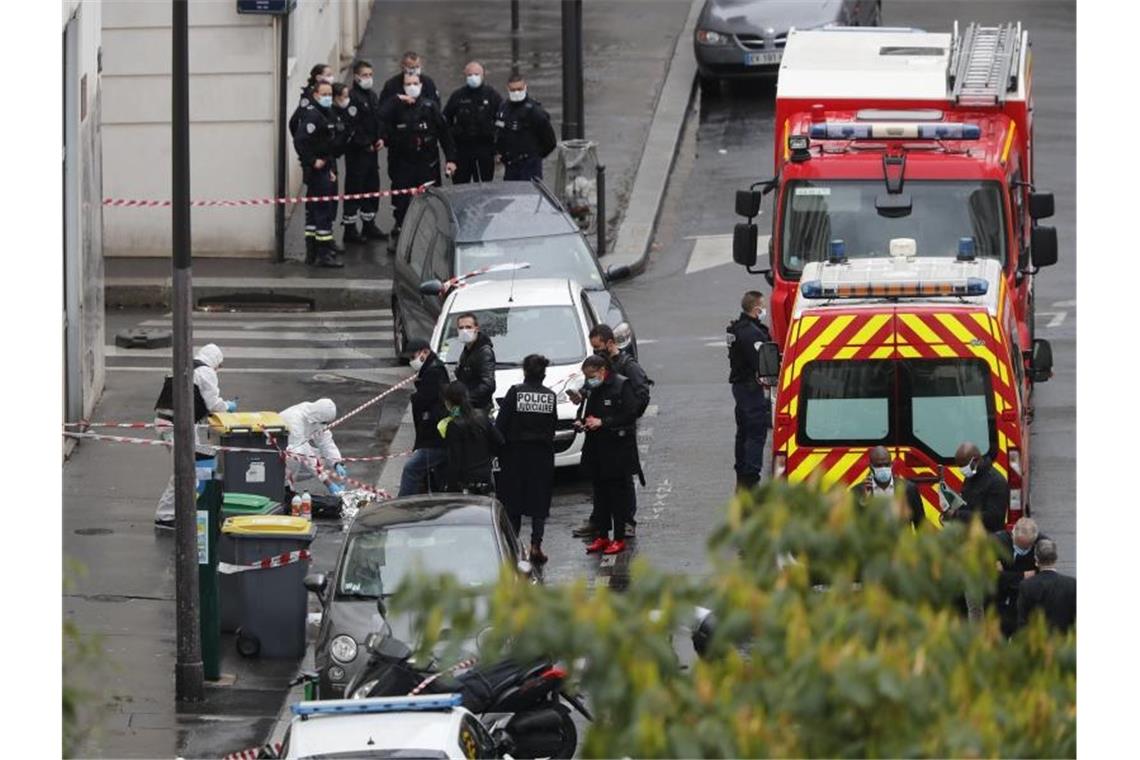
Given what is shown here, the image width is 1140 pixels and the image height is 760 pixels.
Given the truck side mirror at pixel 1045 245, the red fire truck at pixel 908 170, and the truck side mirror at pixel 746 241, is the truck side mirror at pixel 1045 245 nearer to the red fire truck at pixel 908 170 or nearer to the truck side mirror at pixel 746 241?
the red fire truck at pixel 908 170

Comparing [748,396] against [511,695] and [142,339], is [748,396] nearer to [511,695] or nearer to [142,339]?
[511,695]

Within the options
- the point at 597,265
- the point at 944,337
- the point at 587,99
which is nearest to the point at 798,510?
the point at 944,337

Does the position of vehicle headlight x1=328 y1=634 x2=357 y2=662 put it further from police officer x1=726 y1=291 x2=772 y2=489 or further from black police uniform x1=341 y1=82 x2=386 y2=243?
black police uniform x1=341 y1=82 x2=386 y2=243

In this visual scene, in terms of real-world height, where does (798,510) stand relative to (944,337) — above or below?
above

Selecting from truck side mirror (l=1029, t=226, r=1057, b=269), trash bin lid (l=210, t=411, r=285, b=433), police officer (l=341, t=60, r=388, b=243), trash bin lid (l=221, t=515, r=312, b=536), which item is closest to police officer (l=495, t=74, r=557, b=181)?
police officer (l=341, t=60, r=388, b=243)

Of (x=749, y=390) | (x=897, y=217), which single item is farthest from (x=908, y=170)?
(x=749, y=390)

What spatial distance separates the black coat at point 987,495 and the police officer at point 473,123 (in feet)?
41.9

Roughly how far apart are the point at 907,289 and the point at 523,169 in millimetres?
11789

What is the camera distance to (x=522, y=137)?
28.2 m

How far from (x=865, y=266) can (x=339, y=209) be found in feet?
41.8

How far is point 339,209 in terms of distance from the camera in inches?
1160

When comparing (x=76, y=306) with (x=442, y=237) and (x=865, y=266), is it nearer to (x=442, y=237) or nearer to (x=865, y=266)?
(x=442, y=237)

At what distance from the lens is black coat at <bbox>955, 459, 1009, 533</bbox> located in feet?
53.3

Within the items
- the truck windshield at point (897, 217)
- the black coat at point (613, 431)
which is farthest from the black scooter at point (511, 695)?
the truck windshield at point (897, 217)
